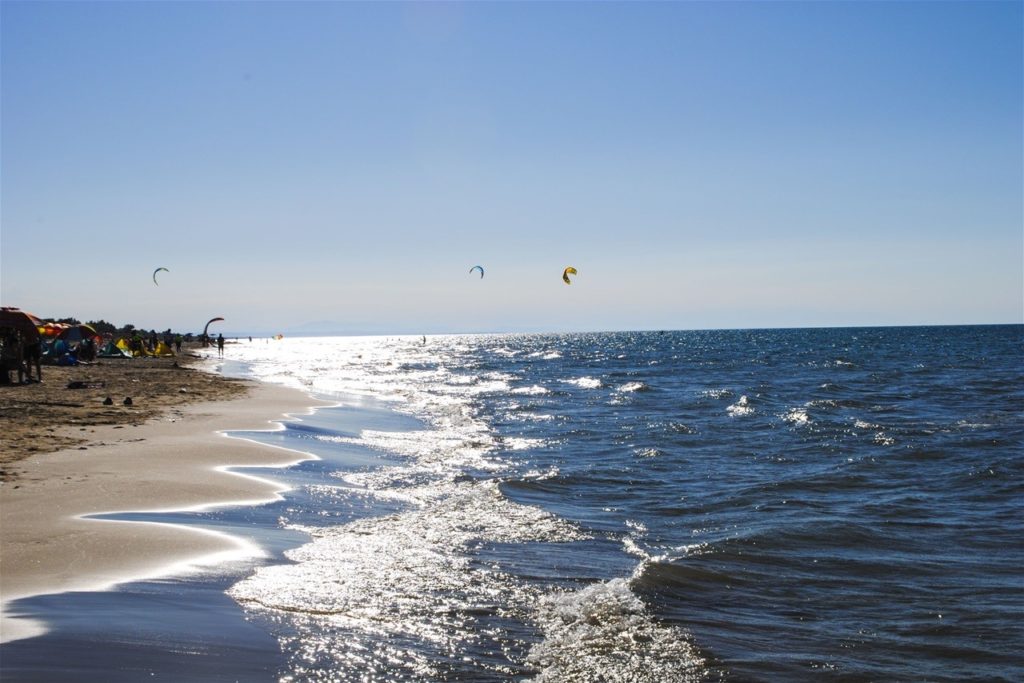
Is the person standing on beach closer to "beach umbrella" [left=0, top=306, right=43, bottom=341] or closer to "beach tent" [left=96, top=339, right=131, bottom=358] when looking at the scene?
"beach umbrella" [left=0, top=306, right=43, bottom=341]

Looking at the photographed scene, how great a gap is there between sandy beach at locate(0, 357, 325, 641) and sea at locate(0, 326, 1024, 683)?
1.60 ft

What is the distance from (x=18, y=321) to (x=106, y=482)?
57.6 ft

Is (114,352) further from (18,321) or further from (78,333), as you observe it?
(18,321)

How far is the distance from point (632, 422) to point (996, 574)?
16254mm

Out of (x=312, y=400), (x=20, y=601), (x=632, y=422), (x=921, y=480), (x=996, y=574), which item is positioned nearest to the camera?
(x=20, y=601)

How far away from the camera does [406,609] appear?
7105mm

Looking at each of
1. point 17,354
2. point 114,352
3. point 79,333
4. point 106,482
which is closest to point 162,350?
point 114,352

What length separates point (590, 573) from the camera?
8734 mm

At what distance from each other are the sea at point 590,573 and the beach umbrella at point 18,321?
39.5ft

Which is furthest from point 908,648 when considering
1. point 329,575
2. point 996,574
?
point 329,575

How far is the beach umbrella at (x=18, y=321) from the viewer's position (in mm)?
24797

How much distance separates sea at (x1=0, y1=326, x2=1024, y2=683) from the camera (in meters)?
6.02

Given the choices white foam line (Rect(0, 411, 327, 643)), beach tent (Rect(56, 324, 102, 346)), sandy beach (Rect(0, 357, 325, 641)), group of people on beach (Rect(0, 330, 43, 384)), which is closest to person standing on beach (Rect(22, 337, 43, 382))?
group of people on beach (Rect(0, 330, 43, 384))

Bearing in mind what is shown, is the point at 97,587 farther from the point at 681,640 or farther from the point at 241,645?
the point at 681,640
